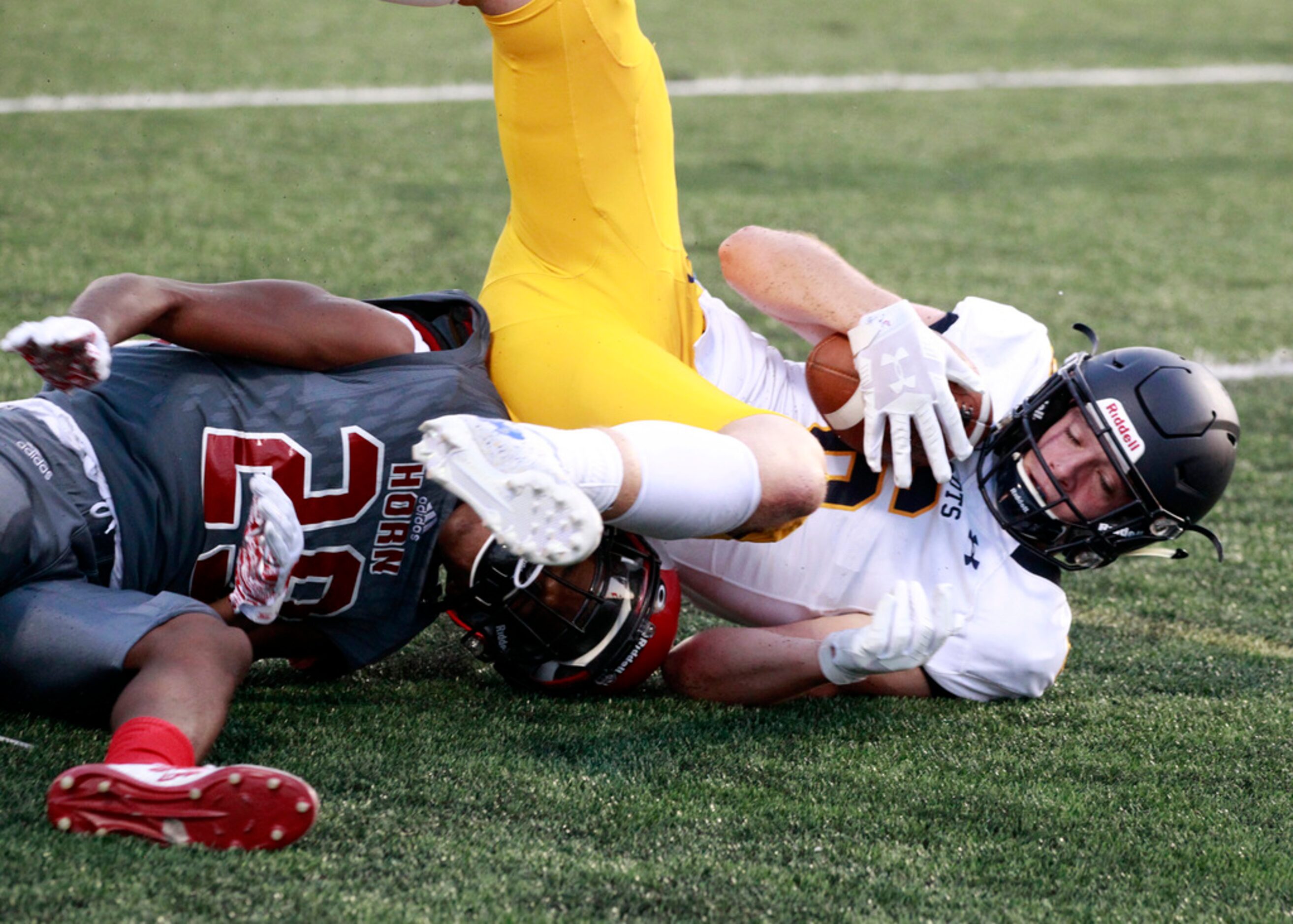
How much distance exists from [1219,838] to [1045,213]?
166 inches

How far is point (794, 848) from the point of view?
1.92 m

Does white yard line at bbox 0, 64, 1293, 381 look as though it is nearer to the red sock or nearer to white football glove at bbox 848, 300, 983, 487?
white football glove at bbox 848, 300, 983, 487

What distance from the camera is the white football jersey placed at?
2484 mm

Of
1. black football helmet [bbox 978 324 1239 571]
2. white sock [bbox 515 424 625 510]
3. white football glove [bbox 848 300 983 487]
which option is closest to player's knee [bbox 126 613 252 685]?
white sock [bbox 515 424 625 510]

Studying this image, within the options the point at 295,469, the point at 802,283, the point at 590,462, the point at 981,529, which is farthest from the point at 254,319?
the point at 981,529

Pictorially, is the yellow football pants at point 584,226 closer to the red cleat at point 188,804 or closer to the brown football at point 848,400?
the brown football at point 848,400

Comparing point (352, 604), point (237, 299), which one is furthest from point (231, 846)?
point (237, 299)

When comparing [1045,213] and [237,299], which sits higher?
[237,299]

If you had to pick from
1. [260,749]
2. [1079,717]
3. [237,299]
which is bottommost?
[1079,717]

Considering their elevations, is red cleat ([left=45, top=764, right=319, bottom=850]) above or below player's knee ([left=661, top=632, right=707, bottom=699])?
above

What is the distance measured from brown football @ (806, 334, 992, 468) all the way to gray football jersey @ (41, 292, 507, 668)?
607 mm

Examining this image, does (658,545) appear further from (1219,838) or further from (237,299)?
(1219,838)

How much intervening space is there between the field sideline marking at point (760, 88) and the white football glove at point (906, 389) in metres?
4.78

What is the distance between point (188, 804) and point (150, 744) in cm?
13
